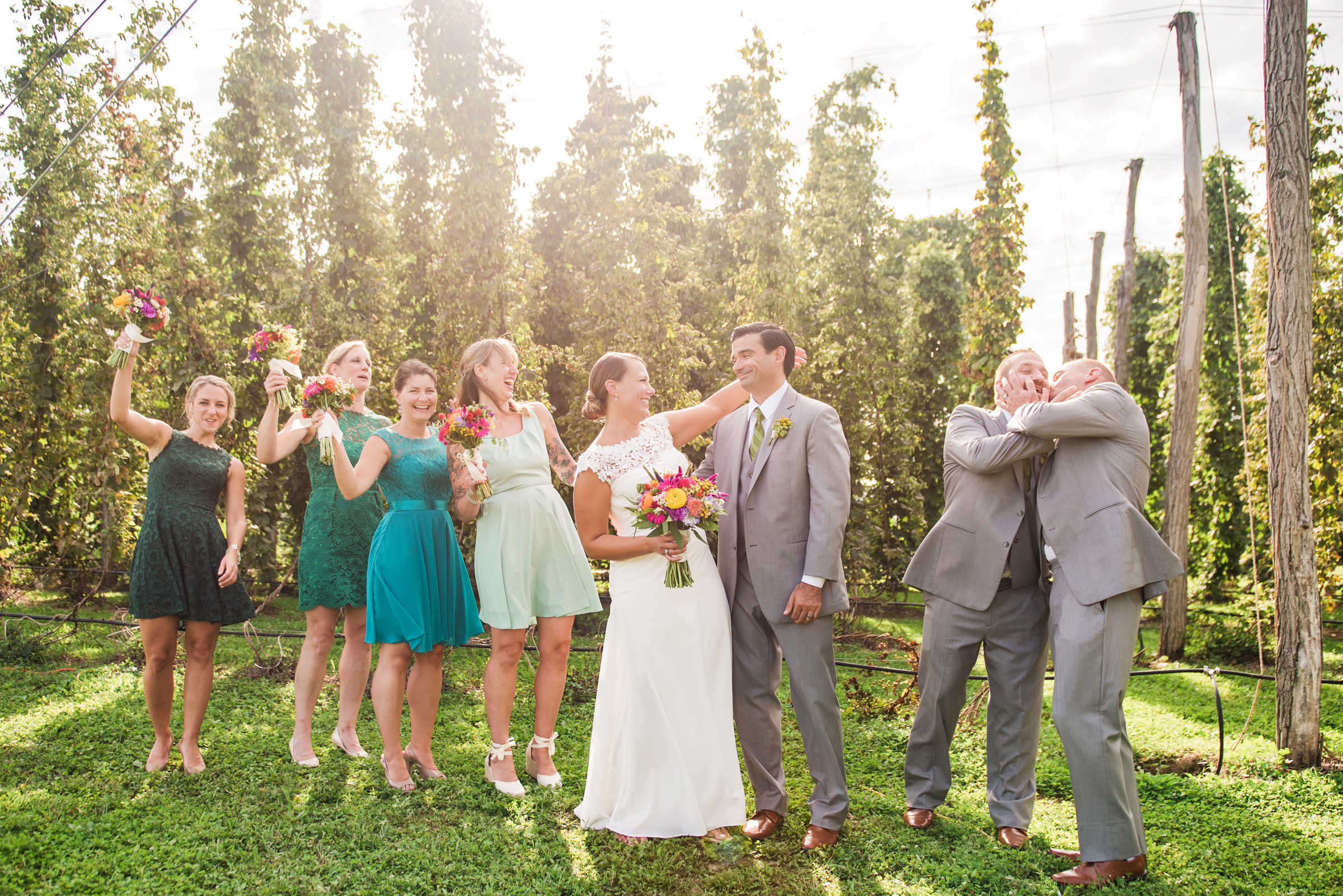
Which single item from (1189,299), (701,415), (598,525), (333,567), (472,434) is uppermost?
(1189,299)

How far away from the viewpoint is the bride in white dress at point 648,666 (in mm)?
3551

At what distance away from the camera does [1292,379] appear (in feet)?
16.4

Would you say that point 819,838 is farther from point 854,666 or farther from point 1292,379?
point 1292,379

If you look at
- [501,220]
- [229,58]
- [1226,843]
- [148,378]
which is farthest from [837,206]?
[1226,843]

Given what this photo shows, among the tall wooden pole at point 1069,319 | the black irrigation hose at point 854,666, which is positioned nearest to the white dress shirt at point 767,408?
the black irrigation hose at point 854,666

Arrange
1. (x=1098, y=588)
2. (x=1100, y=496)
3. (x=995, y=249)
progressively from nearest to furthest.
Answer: (x=1098, y=588) < (x=1100, y=496) < (x=995, y=249)

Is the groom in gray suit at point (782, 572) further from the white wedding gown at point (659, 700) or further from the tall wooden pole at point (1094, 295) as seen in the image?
the tall wooden pole at point (1094, 295)

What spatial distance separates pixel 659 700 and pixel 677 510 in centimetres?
84

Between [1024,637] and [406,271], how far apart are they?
9.04 m

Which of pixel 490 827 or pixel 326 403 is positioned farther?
pixel 326 403

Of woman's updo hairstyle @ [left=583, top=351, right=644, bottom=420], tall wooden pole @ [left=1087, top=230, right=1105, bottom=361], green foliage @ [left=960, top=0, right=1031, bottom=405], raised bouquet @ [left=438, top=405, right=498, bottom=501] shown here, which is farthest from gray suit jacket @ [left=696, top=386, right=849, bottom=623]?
tall wooden pole @ [left=1087, top=230, right=1105, bottom=361]

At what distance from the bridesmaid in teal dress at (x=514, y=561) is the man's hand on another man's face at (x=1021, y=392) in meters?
2.25

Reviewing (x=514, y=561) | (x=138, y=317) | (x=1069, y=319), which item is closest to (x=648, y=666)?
(x=514, y=561)

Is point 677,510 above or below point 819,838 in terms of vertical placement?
above
